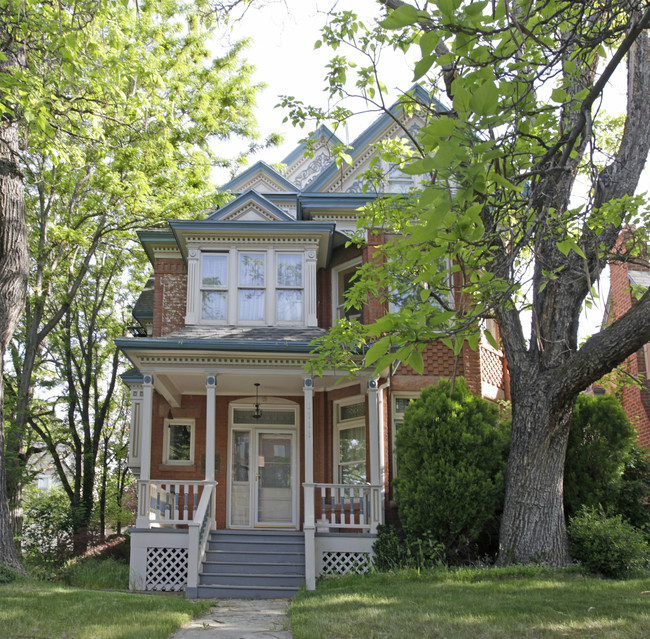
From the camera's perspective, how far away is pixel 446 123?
2.99m

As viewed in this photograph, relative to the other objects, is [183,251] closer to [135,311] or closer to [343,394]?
[135,311]

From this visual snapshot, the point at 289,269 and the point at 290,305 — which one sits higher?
the point at 289,269

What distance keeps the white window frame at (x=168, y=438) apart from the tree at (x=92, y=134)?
3.08 m

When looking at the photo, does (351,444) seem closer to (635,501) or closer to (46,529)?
(635,501)

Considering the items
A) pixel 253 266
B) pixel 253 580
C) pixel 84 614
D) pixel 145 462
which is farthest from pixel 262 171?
pixel 84 614

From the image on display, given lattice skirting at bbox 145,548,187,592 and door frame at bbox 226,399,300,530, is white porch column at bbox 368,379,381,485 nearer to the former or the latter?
door frame at bbox 226,399,300,530

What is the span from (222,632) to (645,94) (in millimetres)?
9992

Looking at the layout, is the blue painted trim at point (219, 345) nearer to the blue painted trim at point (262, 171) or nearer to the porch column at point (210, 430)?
the porch column at point (210, 430)

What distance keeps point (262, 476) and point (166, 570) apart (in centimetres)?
352

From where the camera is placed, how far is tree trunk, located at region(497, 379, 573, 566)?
10.2 meters

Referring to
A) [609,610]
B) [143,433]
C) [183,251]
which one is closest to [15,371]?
[183,251]

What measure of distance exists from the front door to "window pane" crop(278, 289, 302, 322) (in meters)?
2.25

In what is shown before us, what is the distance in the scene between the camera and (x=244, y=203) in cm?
1552

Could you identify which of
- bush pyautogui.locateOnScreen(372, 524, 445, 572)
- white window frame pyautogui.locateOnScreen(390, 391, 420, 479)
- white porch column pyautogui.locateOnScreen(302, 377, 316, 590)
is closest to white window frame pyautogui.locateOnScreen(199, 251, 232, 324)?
white porch column pyautogui.locateOnScreen(302, 377, 316, 590)
